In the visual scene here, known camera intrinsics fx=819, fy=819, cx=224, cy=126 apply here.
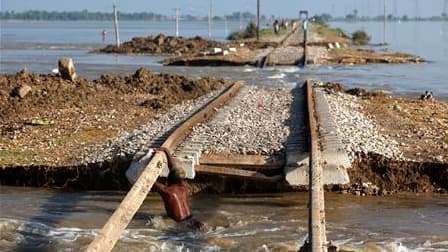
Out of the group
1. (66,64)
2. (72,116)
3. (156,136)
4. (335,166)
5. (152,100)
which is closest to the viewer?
(335,166)

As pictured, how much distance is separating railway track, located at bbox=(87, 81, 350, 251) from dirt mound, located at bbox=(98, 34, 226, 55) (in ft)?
145

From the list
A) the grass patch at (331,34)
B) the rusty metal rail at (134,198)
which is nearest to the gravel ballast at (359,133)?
the rusty metal rail at (134,198)

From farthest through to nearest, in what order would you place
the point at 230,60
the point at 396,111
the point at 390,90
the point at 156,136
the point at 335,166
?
the point at 230,60 < the point at 390,90 < the point at 396,111 < the point at 156,136 < the point at 335,166

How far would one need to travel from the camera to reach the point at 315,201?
8891 millimetres

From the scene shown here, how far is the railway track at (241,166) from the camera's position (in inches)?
323

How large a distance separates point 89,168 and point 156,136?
1.79 meters

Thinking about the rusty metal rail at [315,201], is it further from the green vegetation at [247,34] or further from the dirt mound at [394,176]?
the green vegetation at [247,34]

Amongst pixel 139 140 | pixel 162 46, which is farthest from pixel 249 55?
pixel 139 140

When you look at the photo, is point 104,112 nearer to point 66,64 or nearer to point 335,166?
point 66,64

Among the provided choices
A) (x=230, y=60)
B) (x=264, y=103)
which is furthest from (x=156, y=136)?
(x=230, y=60)

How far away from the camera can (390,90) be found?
2889cm

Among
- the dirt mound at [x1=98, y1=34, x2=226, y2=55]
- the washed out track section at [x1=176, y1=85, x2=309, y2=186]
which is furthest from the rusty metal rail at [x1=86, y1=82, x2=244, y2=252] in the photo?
the dirt mound at [x1=98, y1=34, x2=226, y2=55]

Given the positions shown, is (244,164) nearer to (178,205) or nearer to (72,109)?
(178,205)

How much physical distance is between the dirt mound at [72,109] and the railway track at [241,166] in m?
1.85
